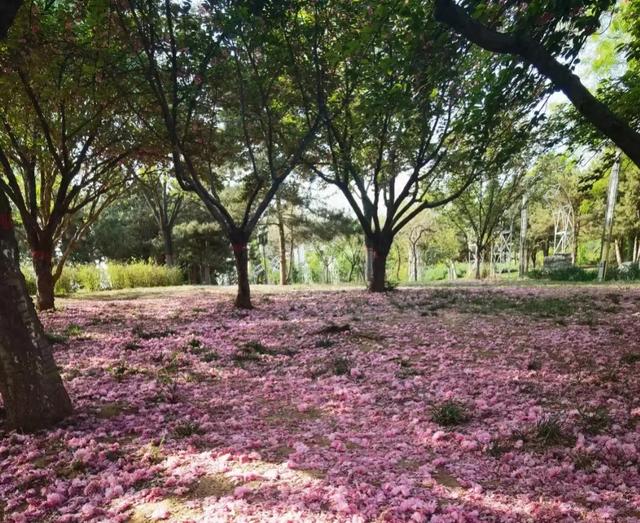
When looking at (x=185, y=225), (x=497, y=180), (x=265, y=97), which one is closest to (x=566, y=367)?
(x=265, y=97)

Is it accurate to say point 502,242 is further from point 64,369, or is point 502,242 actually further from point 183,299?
point 64,369

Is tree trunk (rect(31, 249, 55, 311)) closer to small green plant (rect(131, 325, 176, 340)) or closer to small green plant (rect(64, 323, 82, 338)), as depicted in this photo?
small green plant (rect(64, 323, 82, 338))

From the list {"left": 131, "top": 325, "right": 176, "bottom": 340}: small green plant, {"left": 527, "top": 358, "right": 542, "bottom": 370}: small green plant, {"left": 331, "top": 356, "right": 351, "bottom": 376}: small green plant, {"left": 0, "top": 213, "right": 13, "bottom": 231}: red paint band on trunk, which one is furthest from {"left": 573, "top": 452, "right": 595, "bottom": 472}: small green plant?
{"left": 131, "top": 325, "right": 176, "bottom": 340}: small green plant

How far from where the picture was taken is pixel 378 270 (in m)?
14.7

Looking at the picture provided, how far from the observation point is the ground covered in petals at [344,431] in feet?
8.52

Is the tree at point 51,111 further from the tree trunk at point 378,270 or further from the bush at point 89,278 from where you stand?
the tree trunk at point 378,270

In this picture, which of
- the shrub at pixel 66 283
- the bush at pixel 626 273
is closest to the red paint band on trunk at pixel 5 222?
the shrub at pixel 66 283

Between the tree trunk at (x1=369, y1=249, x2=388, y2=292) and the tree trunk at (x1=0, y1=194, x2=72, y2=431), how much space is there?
38.0 ft

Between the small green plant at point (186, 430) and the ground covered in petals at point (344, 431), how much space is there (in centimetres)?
2

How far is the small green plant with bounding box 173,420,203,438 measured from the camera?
368cm

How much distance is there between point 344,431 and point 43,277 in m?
10.7

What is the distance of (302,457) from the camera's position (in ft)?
10.5

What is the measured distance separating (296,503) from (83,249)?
38001 mm

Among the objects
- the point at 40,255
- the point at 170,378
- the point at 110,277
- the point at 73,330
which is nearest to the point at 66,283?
the point at 110,277
